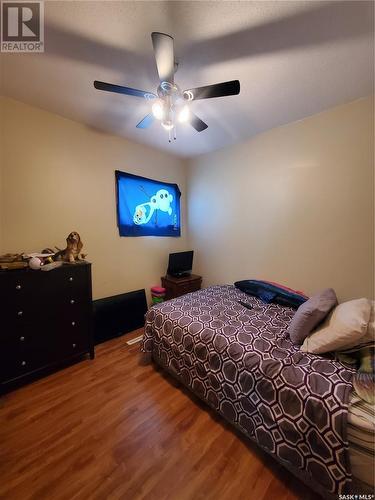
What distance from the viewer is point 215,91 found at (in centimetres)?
137

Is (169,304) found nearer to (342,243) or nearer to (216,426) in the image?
(216,426)

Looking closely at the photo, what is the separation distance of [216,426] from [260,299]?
1.30 metres

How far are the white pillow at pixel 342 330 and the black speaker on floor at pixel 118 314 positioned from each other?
210 cm

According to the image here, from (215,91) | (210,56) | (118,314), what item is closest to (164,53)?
(215,91)

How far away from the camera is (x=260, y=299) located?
2334 mm

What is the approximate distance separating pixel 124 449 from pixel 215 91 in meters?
2.44

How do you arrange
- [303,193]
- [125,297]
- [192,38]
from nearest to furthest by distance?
[192,38] → [303,193] → [125,297]

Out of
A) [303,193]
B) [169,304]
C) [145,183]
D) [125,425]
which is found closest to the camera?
[125,425]

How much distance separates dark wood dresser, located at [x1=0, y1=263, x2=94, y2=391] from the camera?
163cm

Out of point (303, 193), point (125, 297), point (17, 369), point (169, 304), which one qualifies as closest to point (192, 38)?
point (303, 193)

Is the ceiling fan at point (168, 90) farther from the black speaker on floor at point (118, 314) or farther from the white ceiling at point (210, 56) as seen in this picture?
the black speaker on floor at point (118, 314)

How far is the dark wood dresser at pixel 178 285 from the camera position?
3041mm

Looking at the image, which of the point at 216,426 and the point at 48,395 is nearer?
the point at 216,426

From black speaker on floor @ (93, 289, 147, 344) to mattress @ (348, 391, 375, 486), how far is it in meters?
2.37
